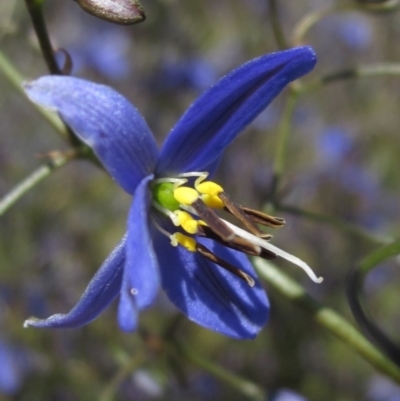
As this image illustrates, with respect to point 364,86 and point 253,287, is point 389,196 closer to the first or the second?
point 364,86

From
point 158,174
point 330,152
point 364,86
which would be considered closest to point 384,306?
point 330,152

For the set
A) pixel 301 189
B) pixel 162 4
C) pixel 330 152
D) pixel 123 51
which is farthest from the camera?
pixel 330 152

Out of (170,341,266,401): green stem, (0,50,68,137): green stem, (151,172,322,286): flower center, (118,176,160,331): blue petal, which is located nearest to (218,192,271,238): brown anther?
(151,172,322,286): flower center

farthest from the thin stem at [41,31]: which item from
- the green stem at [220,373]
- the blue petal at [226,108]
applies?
the green stem at [220,373]

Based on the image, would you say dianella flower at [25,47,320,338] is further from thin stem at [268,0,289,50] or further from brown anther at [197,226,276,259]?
thin stem at [268,0,289,50]

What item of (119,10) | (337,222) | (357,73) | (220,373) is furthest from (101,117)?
(220,373)

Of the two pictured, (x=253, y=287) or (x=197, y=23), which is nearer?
(x=253, y=287)

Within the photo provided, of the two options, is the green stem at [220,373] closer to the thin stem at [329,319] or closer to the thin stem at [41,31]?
the thin stem at [329,319]
